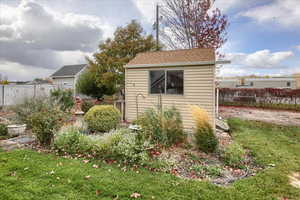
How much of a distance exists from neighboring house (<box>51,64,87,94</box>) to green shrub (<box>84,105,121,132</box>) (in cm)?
1581

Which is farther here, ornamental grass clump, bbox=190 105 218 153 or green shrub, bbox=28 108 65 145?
green shrub, bbox=28 108 65 145

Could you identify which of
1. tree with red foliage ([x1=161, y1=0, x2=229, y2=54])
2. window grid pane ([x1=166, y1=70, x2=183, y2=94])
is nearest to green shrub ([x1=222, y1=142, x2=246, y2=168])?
window grid pane ([x1=166, y1=70, x2=183, y2=94])

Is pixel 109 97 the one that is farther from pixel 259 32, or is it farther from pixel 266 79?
pixel 266 79

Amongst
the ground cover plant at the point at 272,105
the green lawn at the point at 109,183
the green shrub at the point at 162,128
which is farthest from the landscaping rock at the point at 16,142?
the ground cover plant at the point at 272,105

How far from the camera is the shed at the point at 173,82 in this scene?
616 centimetres

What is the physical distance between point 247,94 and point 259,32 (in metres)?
5.94

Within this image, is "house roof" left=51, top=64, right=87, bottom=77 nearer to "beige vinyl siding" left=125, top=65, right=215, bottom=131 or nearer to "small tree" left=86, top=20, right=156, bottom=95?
"small tree" left=86, top=20, right=156, bottom=95

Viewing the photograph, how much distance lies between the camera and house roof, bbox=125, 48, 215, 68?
625cm

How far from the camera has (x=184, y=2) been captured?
1111cm

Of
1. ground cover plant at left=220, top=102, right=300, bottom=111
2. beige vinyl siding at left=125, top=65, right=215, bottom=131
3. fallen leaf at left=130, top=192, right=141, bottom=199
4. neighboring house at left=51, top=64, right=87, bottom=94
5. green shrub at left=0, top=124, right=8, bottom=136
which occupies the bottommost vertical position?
fallen leaf at left=130, top=192, right=141, bottom=199

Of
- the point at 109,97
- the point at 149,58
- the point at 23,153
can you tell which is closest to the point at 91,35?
the point at 109,97

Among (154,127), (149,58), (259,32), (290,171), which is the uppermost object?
(259,32)

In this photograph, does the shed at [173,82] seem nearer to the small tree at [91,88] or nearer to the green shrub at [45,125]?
the green shrub at [45,125]

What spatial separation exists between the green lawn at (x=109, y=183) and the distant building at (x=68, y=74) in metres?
18.0
